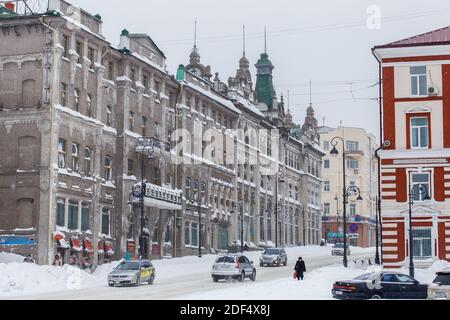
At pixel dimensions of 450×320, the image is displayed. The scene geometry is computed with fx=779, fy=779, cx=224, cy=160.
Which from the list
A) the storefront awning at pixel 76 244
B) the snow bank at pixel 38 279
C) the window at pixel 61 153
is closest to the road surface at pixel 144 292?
the snow bank at pixel 38 279

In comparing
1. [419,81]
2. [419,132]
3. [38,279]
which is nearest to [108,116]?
[38,279]

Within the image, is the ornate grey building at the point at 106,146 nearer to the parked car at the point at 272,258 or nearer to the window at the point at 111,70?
the window at the point at 111,70

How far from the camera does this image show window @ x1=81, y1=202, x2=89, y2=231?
180ft

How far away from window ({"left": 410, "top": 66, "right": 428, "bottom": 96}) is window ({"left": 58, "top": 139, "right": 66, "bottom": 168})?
2332 cm

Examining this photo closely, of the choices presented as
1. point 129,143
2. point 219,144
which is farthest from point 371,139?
point 129,143

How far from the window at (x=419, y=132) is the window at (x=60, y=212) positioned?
76.0ft

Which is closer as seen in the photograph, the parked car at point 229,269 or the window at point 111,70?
the parked car at point 229,269

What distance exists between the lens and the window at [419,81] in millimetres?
48500

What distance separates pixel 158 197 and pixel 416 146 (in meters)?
22.9

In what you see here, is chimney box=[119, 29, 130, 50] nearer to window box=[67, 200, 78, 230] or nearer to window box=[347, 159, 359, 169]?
window box=[67, 200, 78, 230]

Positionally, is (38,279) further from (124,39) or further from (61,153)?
(124,39)

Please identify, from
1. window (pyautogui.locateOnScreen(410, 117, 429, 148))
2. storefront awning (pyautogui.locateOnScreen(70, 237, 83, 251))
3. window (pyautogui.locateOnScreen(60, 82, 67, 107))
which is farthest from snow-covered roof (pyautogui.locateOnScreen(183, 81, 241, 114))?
window (pyautogui.locateOnScreen(410, 117, 429, 148))
